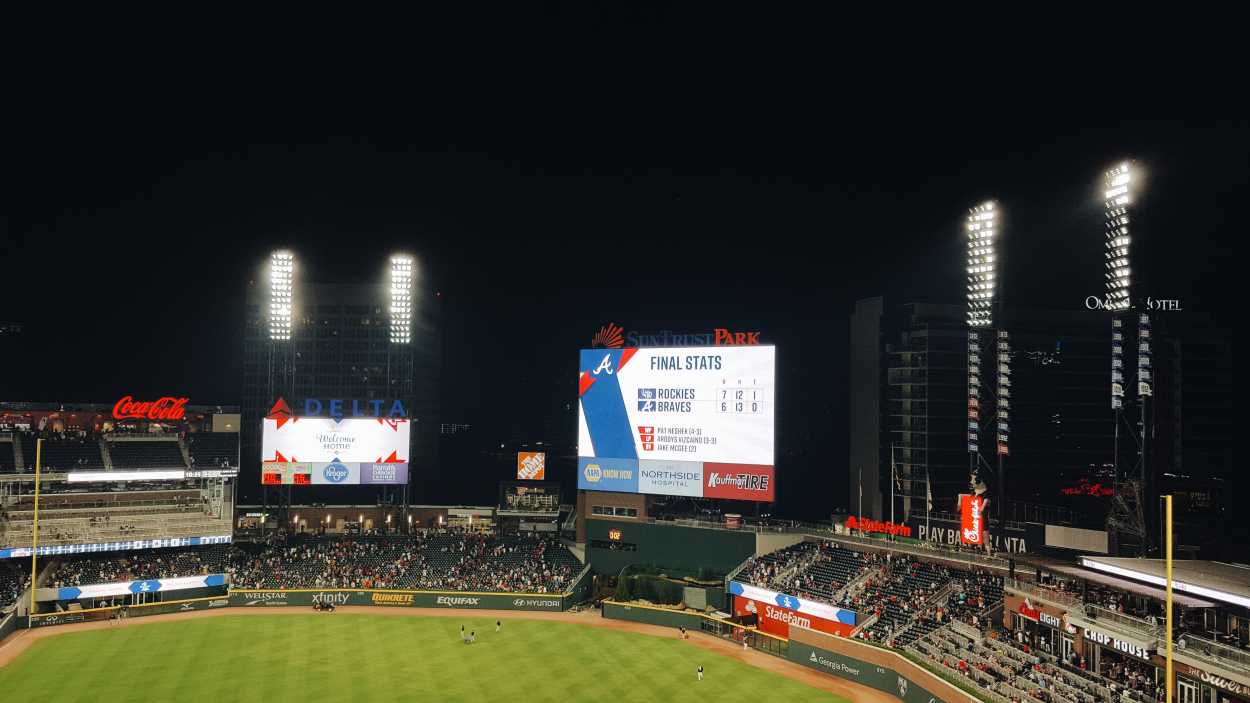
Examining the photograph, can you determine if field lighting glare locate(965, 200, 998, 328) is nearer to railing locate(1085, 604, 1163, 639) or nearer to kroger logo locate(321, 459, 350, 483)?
railing locate(1085, 604, 1163, 639)

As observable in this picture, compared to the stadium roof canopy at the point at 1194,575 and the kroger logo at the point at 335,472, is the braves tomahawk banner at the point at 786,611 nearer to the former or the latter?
the stadium roof canopy at the point at 1194,575

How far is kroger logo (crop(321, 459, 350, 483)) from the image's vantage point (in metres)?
59.3

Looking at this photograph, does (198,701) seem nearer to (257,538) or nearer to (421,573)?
(421,573)

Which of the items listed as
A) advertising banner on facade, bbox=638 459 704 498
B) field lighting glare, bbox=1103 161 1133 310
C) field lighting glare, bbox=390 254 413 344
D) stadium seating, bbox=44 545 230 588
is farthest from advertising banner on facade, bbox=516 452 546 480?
field lighting glare, bbox=1103 161 1133 310

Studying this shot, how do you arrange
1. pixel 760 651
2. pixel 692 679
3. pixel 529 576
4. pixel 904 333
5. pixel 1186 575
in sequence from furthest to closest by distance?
pixel 904 333 → pixel 529 576 → pixel 760 651 → pixel 692 679 → pixel 1186 575

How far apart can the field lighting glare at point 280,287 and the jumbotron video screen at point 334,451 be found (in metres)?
10.8

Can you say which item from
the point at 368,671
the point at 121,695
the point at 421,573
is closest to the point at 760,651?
the point at 368,671

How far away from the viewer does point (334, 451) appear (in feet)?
195

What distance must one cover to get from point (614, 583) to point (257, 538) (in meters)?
25.9

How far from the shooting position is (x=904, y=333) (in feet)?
215

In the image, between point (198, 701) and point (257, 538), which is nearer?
point (198, 701)

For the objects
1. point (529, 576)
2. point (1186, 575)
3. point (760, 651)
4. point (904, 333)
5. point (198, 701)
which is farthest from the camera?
point (904, 333)

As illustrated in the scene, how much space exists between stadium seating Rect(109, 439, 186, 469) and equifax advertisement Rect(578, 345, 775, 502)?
2768cm

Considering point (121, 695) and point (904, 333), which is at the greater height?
point (904, 333)
